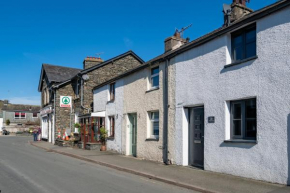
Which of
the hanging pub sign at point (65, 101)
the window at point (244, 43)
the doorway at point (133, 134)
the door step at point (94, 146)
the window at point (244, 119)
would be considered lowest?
the door step at point (94, 146)

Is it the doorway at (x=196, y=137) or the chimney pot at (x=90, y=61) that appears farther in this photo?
the chimney pot at (x=90, y=61)

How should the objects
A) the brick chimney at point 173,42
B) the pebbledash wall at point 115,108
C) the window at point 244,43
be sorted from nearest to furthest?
the window at point 244,43
the brick chimney at point 173,42
the pebbledash wall at point 115,108

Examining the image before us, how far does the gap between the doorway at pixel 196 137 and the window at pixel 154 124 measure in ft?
7.69

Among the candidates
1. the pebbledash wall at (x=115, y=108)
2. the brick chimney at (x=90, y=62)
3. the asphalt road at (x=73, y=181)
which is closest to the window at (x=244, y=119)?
the asphalt road at (x=73, y=181)

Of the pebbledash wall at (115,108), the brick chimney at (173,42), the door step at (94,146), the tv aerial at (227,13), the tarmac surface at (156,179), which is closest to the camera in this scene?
the tarmac surface at (156,179)

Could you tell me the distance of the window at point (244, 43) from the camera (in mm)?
9328

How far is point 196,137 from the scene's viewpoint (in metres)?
11.6

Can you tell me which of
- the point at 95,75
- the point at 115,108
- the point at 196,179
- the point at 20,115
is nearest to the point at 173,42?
the point at 115,108

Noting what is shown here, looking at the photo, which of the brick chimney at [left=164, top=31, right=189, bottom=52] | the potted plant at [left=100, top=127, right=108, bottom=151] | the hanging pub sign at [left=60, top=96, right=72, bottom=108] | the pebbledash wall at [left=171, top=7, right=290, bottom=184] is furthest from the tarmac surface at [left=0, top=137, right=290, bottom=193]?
the hanging pub sign at [left=60, top=96, right=72, bottom=108]

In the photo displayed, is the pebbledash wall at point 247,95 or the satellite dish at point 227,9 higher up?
the satellite dish at point 227,9

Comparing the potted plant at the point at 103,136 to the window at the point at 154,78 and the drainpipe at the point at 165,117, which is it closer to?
the window at the point at 154,78

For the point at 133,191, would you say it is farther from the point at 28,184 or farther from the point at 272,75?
the point at 272,75

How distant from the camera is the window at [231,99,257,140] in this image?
29.8ft

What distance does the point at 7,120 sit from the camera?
6072cm
